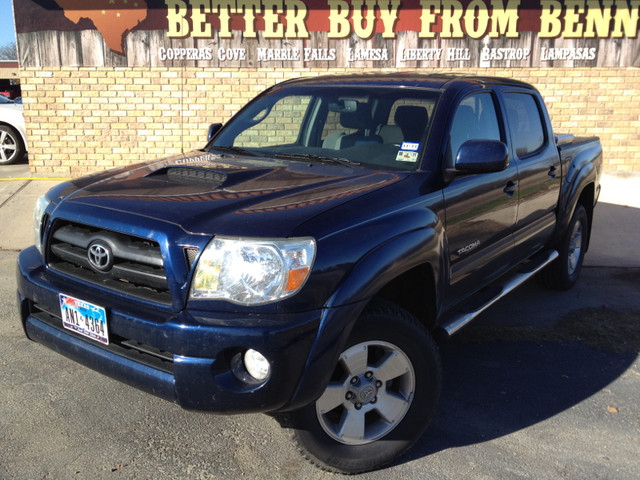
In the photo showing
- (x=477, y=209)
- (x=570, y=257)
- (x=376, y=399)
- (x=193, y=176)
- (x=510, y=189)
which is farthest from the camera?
(x=570, y=257)

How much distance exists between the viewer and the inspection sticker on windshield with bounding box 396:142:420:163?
3201 mm

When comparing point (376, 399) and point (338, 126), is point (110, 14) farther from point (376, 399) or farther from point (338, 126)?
point (376, 399)

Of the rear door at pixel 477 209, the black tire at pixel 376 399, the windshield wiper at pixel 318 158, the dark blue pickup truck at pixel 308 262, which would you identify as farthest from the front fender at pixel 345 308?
the windshield wiper at pixel 318 158

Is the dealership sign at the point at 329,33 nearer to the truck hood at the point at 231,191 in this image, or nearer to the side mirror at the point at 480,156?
the truck hood at the point at 231,191

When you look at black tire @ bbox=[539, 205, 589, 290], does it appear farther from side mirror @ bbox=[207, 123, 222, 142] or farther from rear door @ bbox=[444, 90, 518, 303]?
side mirror @ bbox=[207, 123, 222, 142]

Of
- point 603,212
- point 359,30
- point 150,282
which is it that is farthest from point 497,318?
point 359,30

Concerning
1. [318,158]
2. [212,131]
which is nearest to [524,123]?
[318,158]

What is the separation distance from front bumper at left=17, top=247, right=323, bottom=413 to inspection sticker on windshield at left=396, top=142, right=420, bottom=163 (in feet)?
4.17

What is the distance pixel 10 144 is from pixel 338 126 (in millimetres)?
9997

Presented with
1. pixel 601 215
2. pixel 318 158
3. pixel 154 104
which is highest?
pixel 154 104

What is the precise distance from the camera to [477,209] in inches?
133

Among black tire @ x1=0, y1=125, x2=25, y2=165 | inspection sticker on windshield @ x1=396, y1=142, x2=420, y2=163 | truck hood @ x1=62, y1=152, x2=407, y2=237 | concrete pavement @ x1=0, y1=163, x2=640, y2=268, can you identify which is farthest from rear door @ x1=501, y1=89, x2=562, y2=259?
black tire @ x1=0, y1=125, x2=25, y2=165

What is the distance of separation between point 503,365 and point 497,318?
862 mm

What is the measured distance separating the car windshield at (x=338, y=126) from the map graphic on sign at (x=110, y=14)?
625 centimetres
